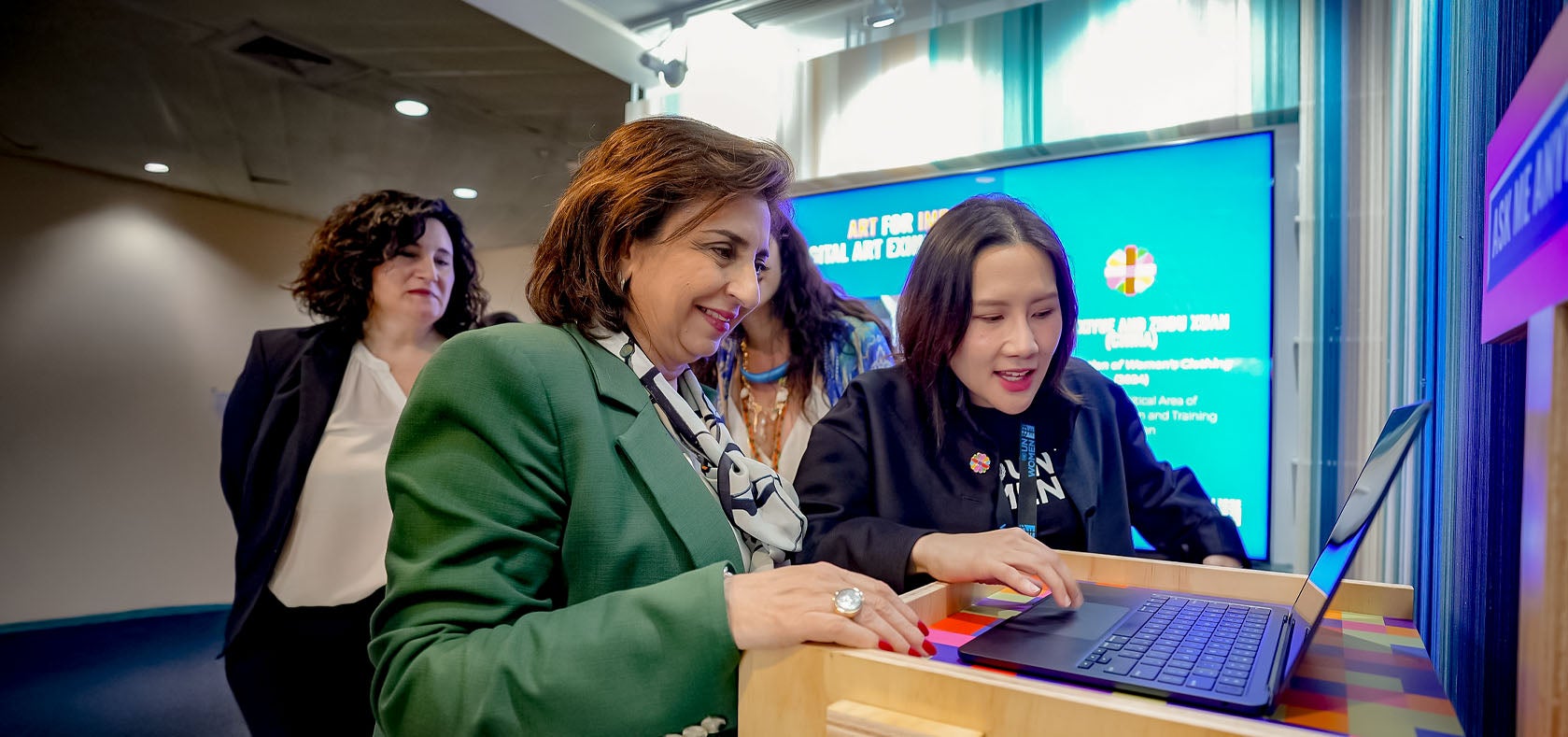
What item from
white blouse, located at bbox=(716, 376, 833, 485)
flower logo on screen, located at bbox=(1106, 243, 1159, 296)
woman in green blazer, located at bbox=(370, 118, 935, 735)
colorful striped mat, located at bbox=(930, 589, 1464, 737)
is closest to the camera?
colorful striped mat, located at bbox=(930, 589, 1464, 737)

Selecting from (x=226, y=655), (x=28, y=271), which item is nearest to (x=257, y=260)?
(x=28, y=271)

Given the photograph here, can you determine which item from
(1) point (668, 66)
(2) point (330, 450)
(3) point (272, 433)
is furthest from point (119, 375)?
(1) point (668, 66)

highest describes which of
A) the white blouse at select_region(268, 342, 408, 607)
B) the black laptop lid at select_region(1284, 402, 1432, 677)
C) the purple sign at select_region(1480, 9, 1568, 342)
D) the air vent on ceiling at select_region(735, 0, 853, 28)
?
the air vent on ceiling at select_region(735, 0, 853, 28)

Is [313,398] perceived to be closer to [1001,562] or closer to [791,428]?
[791,428]

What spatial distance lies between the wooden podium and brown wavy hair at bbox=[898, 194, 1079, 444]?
30.5 inches

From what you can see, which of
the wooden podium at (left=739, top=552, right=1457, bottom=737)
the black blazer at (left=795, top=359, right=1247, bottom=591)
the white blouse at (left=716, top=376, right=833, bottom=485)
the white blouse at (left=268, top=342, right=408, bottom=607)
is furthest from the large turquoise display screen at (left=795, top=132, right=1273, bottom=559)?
the wooden podium at (left=739, top=552, right=1457, bottom=737)

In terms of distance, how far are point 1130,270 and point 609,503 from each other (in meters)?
2.28

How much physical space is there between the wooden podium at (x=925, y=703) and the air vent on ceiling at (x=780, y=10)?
121 inches

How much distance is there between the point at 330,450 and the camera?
2125 mm

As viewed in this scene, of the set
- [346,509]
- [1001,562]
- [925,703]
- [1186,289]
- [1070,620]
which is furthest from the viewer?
[1186,289]

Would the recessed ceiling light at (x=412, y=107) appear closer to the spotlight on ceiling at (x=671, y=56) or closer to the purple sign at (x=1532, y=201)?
Answer: the spotlight on ceiling at (x=671, y=56)

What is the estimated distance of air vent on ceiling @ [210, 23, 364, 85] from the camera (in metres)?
3.36

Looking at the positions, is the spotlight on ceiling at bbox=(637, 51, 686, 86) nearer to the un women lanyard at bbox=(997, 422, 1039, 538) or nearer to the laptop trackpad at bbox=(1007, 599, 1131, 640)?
the un women lanyard at bbox=(997, 422, 1039, 538)

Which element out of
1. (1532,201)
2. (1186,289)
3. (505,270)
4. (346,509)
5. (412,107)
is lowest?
(346,509)
